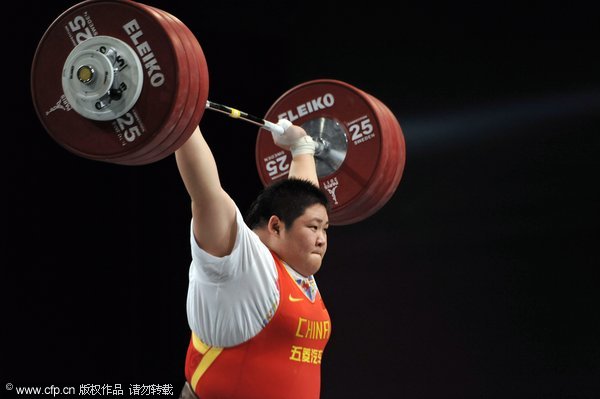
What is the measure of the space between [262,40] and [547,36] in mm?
1919

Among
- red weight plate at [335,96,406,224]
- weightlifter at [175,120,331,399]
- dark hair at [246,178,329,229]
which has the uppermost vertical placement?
red weight plate at [335,96,406,224]

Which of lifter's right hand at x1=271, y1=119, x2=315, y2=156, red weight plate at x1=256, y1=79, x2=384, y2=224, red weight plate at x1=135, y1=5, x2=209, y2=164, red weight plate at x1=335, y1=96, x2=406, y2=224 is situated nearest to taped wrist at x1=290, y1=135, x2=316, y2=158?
lifter's right hand at x1=271, y1=119, x2=315, y2=156

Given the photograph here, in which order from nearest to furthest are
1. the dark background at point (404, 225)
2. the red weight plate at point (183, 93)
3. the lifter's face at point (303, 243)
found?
the red weight plate at point (183, 93)
the lifter's face at point (303, 243)
the dark background at point (404, 225)

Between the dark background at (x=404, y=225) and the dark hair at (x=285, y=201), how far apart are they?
73.7 inches

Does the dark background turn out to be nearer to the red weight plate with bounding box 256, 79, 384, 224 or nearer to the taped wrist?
the red weight plate with bounding box 256, 79, 384, 224

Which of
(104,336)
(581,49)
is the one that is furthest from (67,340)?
(581,49)

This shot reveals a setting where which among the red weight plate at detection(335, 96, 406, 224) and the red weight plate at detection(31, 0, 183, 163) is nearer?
the red weight plate at detection(31, 0, 183, 163)

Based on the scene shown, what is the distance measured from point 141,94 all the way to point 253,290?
0.65m

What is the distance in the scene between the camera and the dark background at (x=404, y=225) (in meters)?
4.01

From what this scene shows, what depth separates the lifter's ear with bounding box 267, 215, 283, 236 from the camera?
2.56 meters

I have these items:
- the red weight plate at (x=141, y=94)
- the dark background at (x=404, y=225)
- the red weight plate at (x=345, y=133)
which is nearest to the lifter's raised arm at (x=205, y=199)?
the red weight plate at (x=141, y=94)

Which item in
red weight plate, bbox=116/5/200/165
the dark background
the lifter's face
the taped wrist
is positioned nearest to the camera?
red weight plate, bbox=116/5/200/165

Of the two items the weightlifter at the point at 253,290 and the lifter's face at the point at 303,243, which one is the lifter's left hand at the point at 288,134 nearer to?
the weightlifter at the point at 253,290

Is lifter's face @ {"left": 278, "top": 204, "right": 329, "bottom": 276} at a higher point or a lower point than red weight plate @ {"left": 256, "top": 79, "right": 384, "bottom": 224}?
lower
